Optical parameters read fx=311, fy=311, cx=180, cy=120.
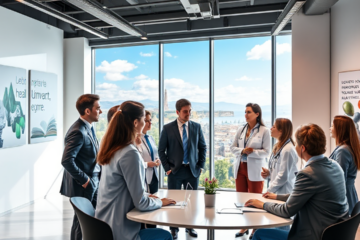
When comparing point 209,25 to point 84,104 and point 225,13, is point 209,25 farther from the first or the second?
point 84,104

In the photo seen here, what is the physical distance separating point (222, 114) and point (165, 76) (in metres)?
1.46

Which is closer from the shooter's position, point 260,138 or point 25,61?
point 260,138

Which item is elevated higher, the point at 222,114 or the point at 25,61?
the point at 25,61

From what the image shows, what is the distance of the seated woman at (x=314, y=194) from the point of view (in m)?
2.07

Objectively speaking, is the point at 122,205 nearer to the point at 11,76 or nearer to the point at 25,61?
the point at 11,76

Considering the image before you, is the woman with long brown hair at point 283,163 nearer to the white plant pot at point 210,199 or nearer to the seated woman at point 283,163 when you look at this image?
the seated woman at point 283,163

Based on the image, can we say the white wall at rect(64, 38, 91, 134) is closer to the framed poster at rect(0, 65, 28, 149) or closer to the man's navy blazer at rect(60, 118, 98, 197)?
the framed poster at rect(0, 65, 28, 149)

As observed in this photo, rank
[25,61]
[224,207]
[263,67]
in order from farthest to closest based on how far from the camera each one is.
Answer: [263,67] → [25,61] → [224,207]

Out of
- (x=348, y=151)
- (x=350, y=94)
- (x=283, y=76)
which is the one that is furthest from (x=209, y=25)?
(x=348, y=151)

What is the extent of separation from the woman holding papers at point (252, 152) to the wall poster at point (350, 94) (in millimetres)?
1289

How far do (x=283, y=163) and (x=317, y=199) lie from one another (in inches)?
39.9

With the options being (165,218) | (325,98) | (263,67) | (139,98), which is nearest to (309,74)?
(325,98)

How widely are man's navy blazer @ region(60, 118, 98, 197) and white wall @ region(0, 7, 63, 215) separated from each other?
2.52m

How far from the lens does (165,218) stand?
222cm
